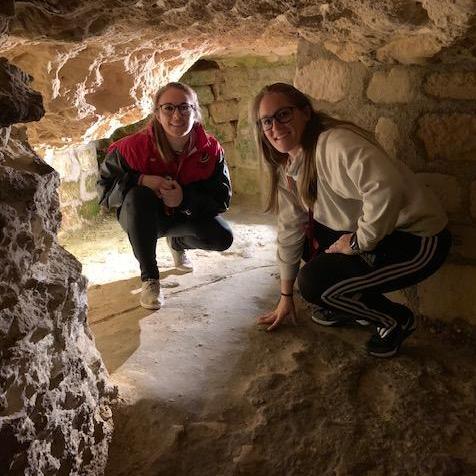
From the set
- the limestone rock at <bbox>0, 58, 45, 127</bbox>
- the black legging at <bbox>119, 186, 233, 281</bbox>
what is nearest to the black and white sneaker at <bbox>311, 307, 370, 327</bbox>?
the black legging at <bbox>119, 186, 233, 281</bbox>

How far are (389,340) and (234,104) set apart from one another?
394cm

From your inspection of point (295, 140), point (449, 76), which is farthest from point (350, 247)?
point (449, 76)

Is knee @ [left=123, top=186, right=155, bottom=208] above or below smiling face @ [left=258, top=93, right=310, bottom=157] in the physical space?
below

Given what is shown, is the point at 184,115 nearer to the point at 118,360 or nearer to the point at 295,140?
the point at 295,140

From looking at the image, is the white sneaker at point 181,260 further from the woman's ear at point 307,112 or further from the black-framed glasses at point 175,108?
the woman's ear at point 307,112

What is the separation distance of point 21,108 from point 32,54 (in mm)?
1365

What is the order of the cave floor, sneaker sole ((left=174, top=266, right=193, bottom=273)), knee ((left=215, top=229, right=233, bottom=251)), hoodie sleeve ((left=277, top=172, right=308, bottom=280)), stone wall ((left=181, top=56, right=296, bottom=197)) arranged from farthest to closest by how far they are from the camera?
stone wall ((left=181, top=56, right=296, bottom=197)), sneaker sole ((left=174, top=266, right=193, bottom=273)), knee ((left=215, top=229, right=233, bottom=251)), hoodie sleeve ((left=277, top=172, right=308, bottom=280)), the cave floor

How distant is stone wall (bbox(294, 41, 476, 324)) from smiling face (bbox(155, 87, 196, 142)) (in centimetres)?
69

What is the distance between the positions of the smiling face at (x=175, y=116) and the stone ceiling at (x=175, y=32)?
0.26 metres

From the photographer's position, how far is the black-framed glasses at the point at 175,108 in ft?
7.30

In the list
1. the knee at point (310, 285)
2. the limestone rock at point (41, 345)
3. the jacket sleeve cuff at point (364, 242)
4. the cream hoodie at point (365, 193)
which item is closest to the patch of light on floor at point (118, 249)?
the knee at point (310, 285)

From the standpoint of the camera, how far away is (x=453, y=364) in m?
1.70

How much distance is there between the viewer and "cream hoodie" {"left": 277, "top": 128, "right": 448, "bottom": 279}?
1.49m

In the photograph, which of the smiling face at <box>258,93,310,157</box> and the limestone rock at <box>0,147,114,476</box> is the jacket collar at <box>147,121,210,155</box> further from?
the limestone rock at <box>0,147,114,476</box>
